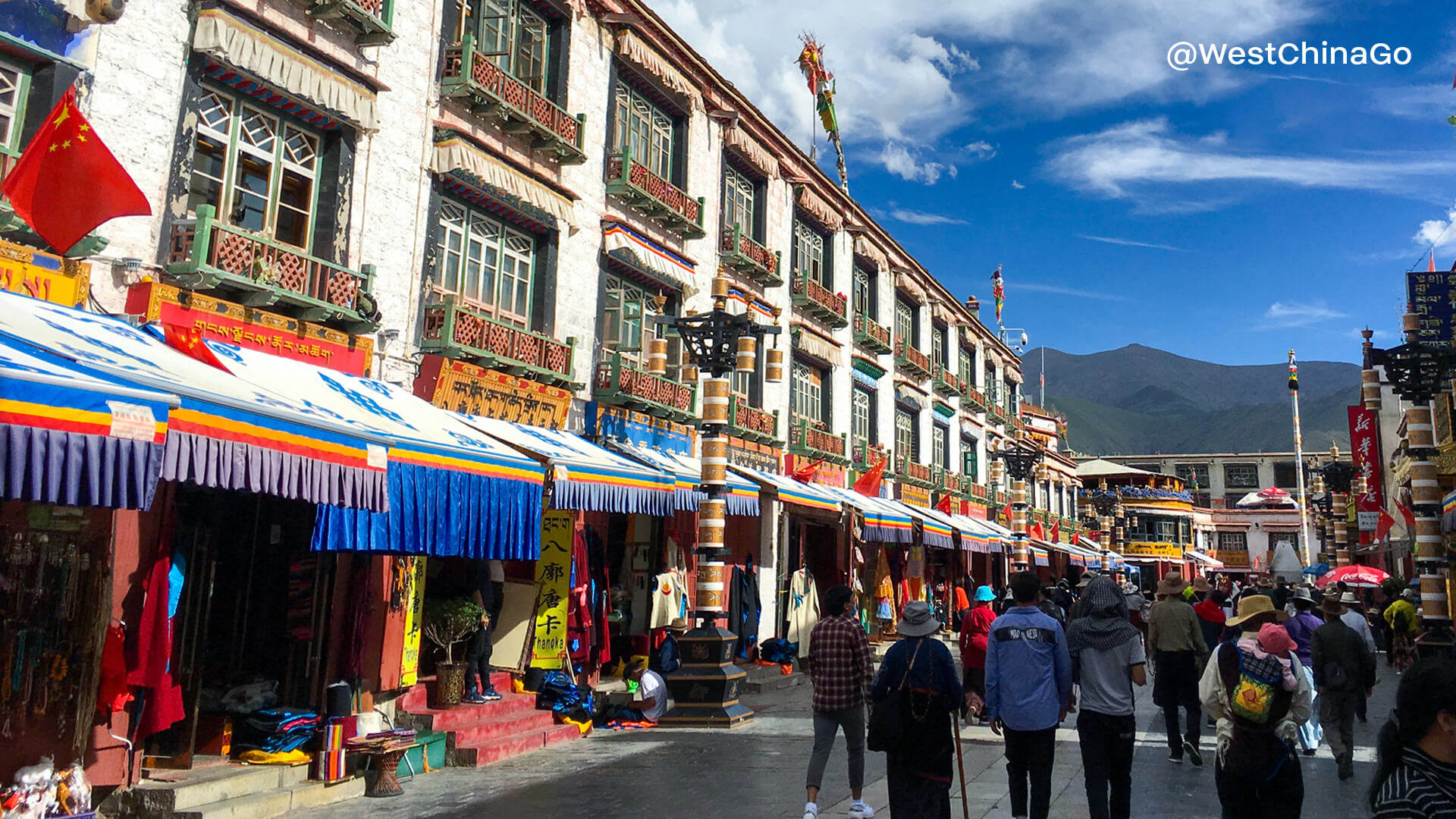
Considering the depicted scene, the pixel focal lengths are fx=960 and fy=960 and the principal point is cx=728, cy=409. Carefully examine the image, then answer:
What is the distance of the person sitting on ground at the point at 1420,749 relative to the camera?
2.96 metres

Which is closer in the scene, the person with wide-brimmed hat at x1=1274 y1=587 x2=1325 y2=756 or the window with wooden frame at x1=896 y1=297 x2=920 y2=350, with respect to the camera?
the person with wide-brimmed hat at x1=1274 y1=587 x2=1325 y2=756

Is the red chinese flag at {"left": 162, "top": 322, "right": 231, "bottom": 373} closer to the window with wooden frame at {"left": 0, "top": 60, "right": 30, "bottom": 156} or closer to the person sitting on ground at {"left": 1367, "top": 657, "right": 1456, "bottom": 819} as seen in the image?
the window with wooden frame at {"left": 0, "top": 60, "right": 30, "bottom": 156}

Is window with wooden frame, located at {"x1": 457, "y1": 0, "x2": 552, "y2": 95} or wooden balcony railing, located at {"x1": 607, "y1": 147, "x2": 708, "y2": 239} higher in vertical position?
window with wooden frame, located at {"x1": 457, "y1": 0, "x2": 552, "y2": 95}

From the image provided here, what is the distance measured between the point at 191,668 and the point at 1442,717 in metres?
9.07

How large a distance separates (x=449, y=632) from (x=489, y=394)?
3.34 m

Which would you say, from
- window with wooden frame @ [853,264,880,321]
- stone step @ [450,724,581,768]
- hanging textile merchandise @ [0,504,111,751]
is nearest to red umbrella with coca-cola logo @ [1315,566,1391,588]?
window with wooden frame @ [853,264,880,321]

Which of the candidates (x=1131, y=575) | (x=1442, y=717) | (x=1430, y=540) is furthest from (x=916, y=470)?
(x=1131, y=575)

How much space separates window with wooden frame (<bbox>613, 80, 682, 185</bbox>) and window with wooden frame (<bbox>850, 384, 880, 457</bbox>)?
1032 centimetres

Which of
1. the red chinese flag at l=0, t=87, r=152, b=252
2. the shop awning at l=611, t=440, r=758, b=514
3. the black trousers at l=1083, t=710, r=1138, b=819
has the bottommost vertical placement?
the black trousers at l=1083, t=710, r=1138, b=819

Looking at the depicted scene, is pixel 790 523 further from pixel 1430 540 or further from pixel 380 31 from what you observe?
pixel 380 31

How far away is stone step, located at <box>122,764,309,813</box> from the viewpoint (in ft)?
24.1

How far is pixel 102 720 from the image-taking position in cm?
736

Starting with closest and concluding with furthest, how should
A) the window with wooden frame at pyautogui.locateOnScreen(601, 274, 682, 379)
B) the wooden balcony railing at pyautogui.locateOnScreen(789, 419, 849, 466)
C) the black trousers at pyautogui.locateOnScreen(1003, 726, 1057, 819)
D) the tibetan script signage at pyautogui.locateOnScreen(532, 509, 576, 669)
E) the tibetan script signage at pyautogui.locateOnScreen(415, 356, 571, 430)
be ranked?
the black trousers at pyautogui.locateOnScreen(1003, 726, 1057, 819) → the tibetan script signage at pyautogui.locateOnScreen(415, 356, 571, 430) → the tibetan script signage at pyautogui.locateOnScreen(532, 509, 576, 669) → the window with wooden frame at pyautogui.locateOnScreen(601, 274, 682, 379) → the wooden balcony railing at pyautogui.locateOnScreen(789, 419, 849, 466)

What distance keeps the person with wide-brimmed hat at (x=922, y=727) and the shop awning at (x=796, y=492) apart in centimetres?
1059
